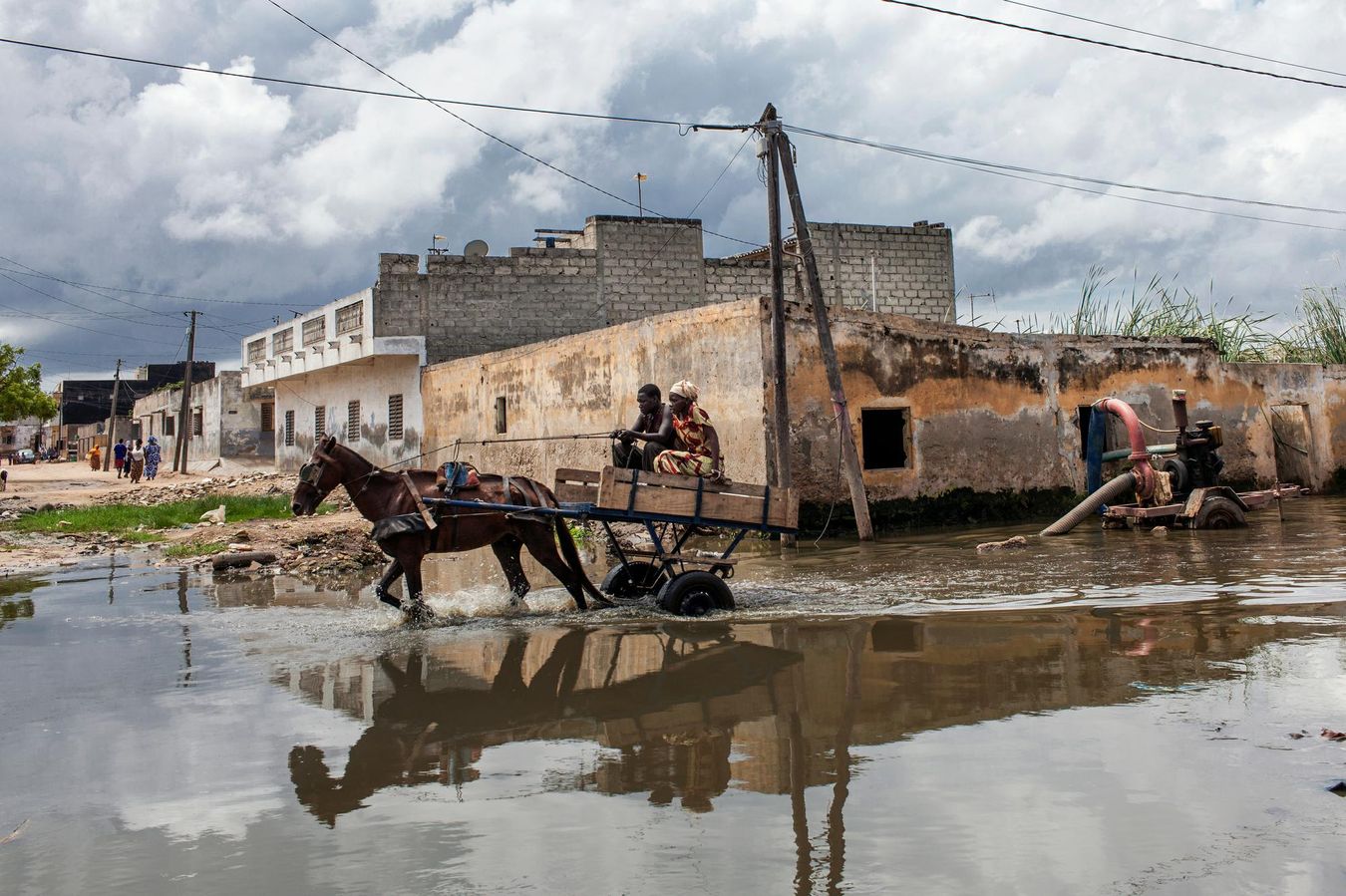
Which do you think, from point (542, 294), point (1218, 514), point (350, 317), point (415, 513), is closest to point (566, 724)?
point (415, 513)

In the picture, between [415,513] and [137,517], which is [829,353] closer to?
[415,513]

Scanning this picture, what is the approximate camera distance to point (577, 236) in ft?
90.5

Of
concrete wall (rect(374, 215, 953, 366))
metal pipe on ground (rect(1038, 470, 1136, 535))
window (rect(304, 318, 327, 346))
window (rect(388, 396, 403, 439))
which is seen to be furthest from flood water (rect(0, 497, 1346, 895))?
window (rect(304, 318, 327, 346))

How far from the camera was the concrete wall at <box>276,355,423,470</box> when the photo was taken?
25.6 meters

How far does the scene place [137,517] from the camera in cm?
1870

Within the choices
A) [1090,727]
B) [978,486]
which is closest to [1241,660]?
[1090,727]

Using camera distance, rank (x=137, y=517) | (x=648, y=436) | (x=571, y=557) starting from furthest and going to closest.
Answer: (x=137, y=517) < (x=571, y=557) < (x=648, y=436)

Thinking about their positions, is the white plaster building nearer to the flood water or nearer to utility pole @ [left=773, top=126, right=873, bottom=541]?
utility pole @ [left=773, top=126, right=873, bottom=541]

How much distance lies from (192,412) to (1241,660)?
46466 millimetres

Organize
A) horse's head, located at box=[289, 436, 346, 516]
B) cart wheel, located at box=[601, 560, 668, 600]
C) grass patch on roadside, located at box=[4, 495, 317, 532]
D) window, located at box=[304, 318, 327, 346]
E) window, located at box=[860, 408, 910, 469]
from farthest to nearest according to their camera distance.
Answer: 1. window, located at box=[304, 318, 327, 346]
2. grass patch on roadside, located at box=[4, 495, 317, 532]
3. window, located at box=[860, 408, 910, 469]
4. cart wheel, located at box=[601, 560, 668, 600]
5. horse's head, located at box=[289, 436, 346, 516]

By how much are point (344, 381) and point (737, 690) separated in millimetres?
25649

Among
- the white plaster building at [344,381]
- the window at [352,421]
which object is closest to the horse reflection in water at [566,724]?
the white plaster building at [344,381]

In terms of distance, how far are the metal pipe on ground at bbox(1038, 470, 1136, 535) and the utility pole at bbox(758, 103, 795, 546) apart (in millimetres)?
3413

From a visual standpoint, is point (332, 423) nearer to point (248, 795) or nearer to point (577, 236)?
point (577, 236)
